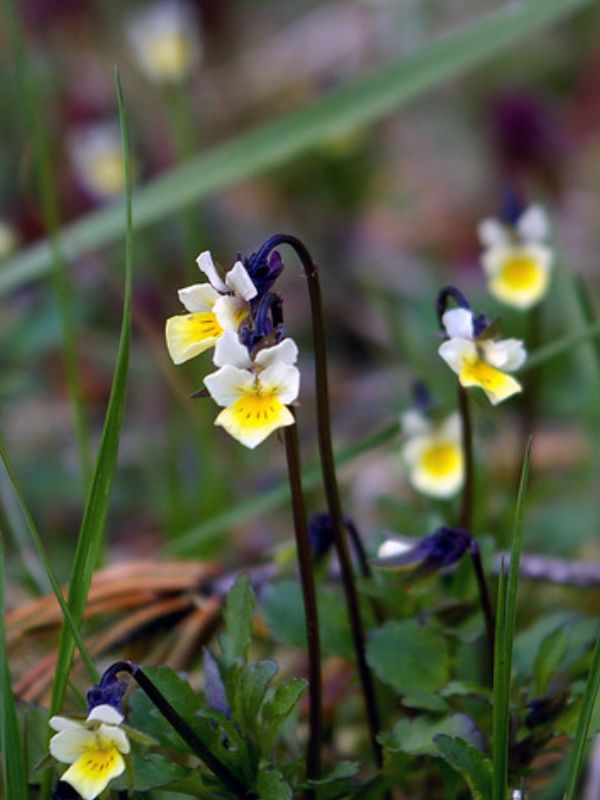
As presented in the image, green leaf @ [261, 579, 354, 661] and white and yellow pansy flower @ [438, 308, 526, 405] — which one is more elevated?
white and yellow pansy flower @ [438, 308, 526, 405]

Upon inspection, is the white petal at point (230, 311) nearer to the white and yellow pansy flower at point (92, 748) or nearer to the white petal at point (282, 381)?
the white petal at point (282, 381)

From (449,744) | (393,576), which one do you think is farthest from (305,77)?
(449,744)

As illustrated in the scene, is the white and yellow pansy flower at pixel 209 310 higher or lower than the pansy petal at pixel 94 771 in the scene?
higher

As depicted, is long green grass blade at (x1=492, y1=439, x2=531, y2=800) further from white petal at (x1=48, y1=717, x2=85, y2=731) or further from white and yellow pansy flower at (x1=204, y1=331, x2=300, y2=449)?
white petal at (x1=48, y1=717, x2=85, y2=731)

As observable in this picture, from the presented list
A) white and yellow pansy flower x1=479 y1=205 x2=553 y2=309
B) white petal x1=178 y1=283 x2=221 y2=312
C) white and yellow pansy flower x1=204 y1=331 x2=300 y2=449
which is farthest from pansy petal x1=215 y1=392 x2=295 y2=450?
white and yellow pansy flower x1=479 y1=205 x2=553 y2=309

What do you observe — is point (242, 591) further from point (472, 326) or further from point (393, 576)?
point (472, 326)

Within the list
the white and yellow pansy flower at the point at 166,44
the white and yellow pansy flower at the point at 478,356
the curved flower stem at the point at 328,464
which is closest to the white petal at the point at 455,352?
the white and yellow pansy flower at the point at 478,356

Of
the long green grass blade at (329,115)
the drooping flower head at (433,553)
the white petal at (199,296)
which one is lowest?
the drooping flower head at (433,553)
